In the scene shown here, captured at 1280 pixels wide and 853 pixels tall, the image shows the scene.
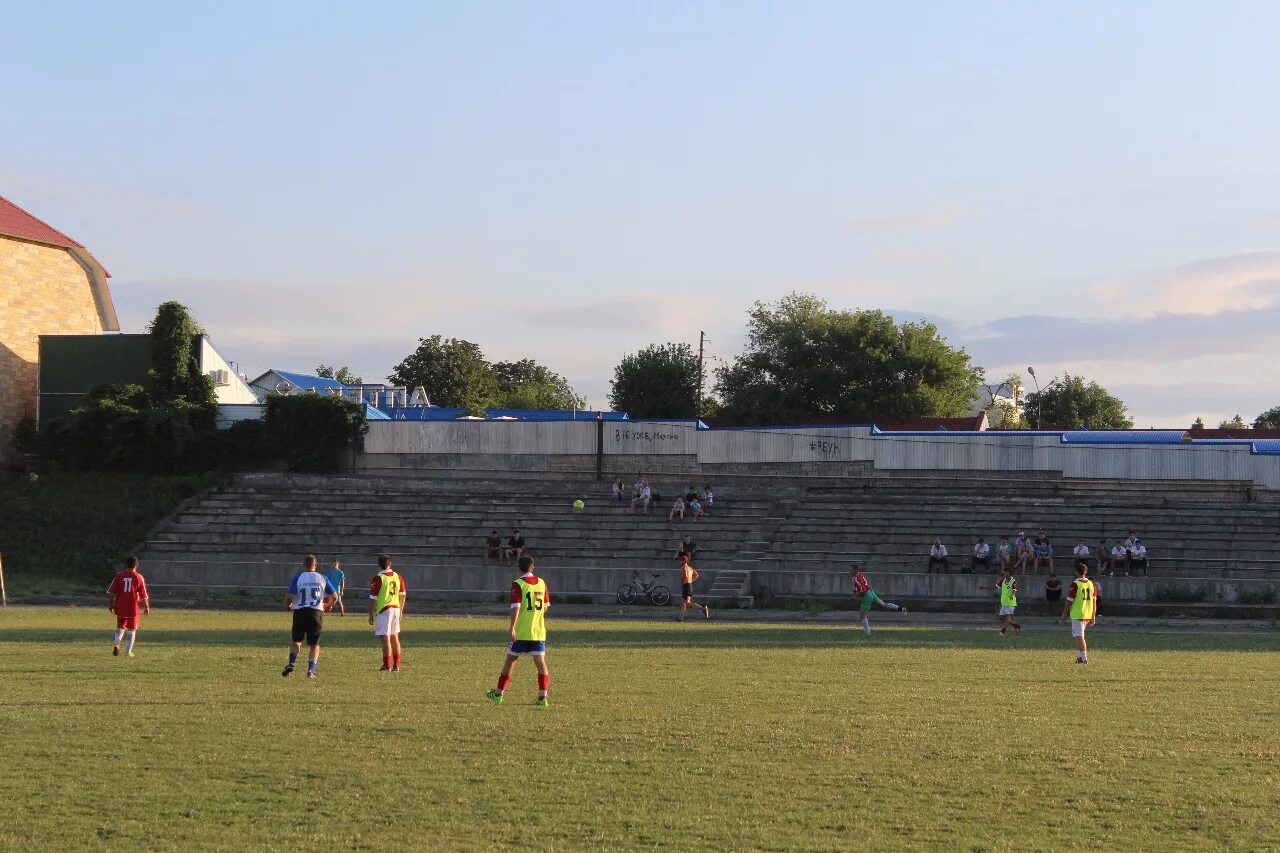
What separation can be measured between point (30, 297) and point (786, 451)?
3368 centimetres

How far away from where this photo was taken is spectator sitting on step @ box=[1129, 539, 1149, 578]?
4159 centimetres

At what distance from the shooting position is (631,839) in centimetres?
950

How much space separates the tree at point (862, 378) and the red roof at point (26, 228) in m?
41.6

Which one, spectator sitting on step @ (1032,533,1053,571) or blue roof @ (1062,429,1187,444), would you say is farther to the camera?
blue roof @ (1062,429,1187,444)

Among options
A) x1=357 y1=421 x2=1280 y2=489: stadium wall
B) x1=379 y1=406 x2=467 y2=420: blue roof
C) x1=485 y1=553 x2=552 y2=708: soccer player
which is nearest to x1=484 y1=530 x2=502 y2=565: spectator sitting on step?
x1=357 y1=421 x2=1280 y2=489: stadium wall

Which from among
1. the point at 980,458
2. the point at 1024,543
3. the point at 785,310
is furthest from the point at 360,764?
the point at 785,310

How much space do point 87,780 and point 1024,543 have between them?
1367 inches

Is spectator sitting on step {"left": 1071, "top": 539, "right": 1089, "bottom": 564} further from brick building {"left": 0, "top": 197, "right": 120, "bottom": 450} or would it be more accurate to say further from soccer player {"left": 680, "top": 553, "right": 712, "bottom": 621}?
brick building {"left": 0, "top": 197, "right": 120, "bottom": 450}

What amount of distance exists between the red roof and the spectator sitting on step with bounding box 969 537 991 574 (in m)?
42.0

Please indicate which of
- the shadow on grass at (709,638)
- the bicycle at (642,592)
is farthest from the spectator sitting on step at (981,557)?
the bicycle at (642,592)

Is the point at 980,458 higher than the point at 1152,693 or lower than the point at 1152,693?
higher

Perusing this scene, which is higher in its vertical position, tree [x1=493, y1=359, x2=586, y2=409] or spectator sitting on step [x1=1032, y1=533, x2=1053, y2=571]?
tree [x1=493, y1=359, x2=586, y2=409]

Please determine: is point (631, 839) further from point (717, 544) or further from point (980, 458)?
point (980, 458)

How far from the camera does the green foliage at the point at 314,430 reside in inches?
2269
